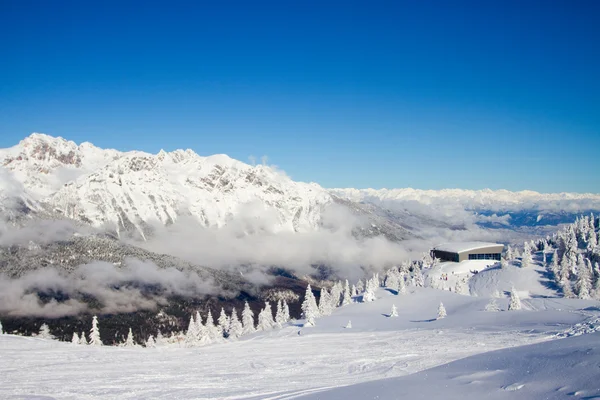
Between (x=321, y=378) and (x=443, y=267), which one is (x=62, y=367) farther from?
(x=443, y=267)

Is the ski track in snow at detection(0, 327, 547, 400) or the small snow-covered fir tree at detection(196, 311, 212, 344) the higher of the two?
the ski track in snow at detection(0, 327, 547, 400)

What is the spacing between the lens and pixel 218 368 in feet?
100

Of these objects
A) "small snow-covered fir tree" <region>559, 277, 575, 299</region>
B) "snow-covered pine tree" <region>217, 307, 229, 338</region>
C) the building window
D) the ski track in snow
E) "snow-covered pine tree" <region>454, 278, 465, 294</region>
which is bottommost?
"snow-covered pine tree" <region>217, 307, 229, 338</region>

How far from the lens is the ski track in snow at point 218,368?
21891mm

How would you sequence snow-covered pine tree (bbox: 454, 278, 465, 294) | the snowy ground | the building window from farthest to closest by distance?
the building window
snow-covered pine tree (bbox: 454, 278, 465, 294)
the snowy ground

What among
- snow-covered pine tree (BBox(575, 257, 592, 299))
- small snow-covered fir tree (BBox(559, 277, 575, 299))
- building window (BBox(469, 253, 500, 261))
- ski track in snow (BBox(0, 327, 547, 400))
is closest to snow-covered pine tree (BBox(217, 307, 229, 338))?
ski track in snow (BBox(0, 327, 547, 400))

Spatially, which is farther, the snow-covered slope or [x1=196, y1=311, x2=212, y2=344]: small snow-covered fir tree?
[x1=196, y1=311, x2=212, y2=344]: small snow-covered fir tree

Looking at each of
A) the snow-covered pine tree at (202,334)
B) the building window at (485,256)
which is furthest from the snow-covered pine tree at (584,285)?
the snow-covered pine tree at (202,334)

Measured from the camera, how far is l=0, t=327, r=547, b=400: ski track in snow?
21891 millimetres

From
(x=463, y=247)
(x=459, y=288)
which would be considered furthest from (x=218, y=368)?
(x=463, y=247)

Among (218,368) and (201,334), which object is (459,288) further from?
(218,368)

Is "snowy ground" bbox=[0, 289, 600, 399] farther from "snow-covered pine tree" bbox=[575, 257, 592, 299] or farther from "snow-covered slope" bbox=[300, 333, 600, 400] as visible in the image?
"snow-covered pine tree" bbox=[575, 257, 592, 299]

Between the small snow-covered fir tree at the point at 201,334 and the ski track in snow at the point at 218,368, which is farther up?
the ski track in snow at the point at 218,368

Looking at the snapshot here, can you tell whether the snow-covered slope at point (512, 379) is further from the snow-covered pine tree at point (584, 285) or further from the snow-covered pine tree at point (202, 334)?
the snow-covered pine tree at point (584, 285)
